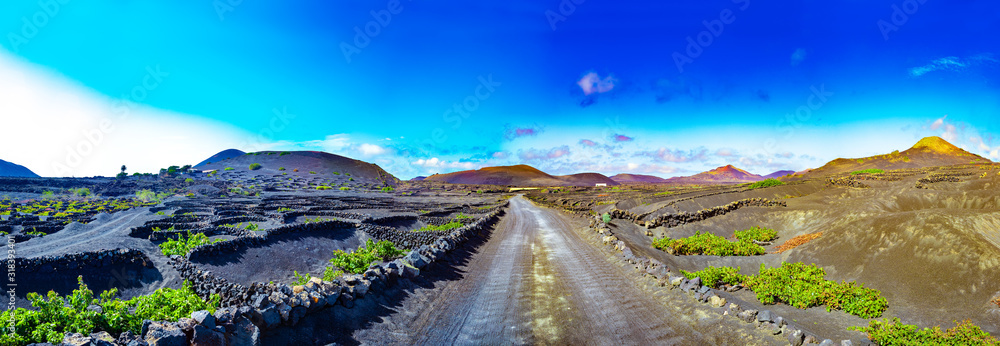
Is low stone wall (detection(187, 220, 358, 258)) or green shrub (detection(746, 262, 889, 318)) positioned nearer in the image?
green shrub (detection(746, 262, 889, 318))

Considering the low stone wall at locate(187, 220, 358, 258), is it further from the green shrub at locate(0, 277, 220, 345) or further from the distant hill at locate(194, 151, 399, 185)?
the distant hill at locate(194, 151, 399, 185)

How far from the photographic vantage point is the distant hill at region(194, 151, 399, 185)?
138625mm

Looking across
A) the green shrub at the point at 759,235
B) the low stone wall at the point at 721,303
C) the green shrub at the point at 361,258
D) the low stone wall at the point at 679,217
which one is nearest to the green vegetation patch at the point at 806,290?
the low stone wall at the point at 721,303

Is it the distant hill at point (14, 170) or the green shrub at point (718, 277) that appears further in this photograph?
the distant hill at point (14, 170)

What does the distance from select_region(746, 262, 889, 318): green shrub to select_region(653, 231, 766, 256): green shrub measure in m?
5.26

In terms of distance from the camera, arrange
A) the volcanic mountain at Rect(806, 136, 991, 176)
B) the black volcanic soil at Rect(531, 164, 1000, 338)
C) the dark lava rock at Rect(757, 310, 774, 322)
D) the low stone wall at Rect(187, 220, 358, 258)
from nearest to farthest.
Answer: the dark lava rock at Rect(757, 310, 774, 322) → the black volcanic soil at Rect(531, 164, 1000, 338) → the low stone wall at Rect(187, 220, 358, 258) → the volcanic mountain at Rect(806, 136, 991, 176)

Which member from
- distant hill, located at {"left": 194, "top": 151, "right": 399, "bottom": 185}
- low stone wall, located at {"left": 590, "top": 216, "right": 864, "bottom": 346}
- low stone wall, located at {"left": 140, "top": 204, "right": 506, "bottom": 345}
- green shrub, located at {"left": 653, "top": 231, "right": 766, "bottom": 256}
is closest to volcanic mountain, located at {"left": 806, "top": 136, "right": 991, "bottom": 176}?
green shrub, located at {"left": 653, "top": 231, "right": 766, "bottom": 256}

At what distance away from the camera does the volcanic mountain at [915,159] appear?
123 meters

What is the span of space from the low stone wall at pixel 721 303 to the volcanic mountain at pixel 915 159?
476ft

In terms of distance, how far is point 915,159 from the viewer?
130500mm

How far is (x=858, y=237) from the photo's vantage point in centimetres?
1511

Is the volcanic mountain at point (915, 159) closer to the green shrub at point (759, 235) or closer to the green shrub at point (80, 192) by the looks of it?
the green shrub at point (759, 235)

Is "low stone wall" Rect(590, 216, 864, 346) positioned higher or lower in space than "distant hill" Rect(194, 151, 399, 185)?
lower

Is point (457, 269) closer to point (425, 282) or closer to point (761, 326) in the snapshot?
point (425, 282)
